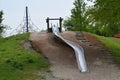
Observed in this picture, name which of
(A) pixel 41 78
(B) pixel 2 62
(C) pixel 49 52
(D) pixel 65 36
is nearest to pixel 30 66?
(B) pixel 2 62

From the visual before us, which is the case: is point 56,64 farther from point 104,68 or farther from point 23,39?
point 23,39

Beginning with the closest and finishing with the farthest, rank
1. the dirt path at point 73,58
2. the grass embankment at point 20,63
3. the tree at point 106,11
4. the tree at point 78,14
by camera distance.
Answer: the grass embankment at point 20,63, the dirt path at point 73,58, the tree at point 106,11, the tree at point 78,14

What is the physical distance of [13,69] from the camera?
18359 millimetres

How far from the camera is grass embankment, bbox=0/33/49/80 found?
17234 millimetres

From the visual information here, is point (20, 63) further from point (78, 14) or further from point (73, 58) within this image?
point (78, 14)

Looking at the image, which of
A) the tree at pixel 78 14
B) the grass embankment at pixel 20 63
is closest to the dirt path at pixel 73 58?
the grass embankment at pixel 20 63

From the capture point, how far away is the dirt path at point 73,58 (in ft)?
61.0

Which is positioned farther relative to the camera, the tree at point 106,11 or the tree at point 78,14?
the tree at point 78,14

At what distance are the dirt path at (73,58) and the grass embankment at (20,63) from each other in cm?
71

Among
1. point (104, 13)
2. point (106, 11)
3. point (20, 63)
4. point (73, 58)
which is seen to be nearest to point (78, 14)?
point (104, 13)

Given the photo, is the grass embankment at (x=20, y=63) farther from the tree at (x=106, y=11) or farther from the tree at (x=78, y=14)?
the tree at (x=78, y=14)

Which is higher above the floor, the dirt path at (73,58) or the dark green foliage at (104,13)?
the dark green foliage at (104,13)

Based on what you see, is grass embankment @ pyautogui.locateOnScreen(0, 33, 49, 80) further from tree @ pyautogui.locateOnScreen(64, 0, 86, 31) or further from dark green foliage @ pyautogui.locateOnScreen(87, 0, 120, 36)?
tree @ pyautogui.locateOnScreen(64, 0, 86, 31)

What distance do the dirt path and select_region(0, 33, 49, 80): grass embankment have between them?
0.71 meters
